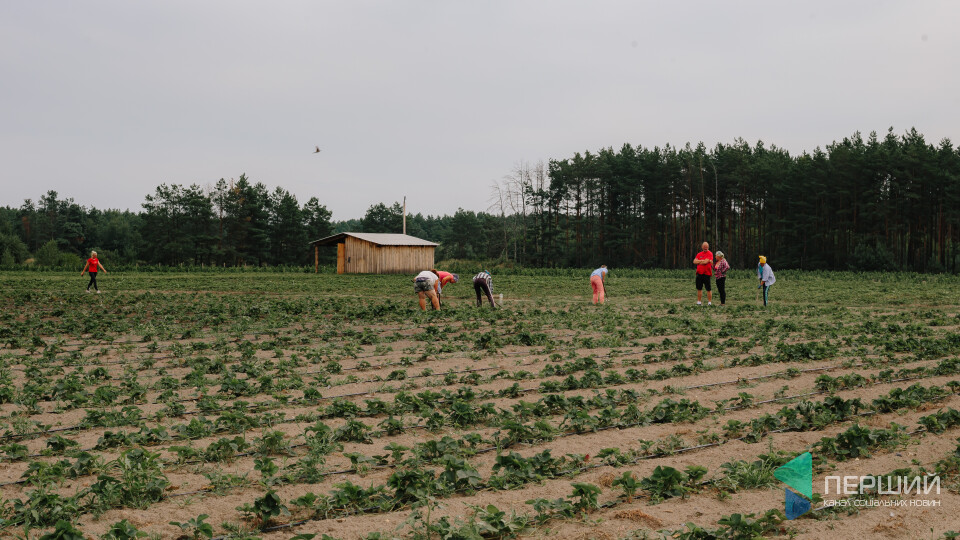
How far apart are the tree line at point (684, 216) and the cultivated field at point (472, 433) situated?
166 feet

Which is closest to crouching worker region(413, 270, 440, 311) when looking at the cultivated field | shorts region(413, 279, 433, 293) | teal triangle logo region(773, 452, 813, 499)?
shorts region(413, 279, 433, 293)

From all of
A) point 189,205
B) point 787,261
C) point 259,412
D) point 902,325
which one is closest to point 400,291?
point 902,325

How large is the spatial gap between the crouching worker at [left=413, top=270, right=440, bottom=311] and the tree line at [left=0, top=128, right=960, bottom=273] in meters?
46.5

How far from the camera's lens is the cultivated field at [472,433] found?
15.1 ft

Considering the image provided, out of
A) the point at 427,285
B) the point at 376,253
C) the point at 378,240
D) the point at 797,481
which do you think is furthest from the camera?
the point at 378,240

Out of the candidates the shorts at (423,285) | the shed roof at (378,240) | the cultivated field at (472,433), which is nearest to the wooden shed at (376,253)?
the shed roof at (378,240)

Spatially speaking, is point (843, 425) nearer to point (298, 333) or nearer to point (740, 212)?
point (298, 333)

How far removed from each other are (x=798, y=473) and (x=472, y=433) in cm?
289

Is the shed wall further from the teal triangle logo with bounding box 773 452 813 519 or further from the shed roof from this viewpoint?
the teal triangle logo with bounding box 773 452 813 519

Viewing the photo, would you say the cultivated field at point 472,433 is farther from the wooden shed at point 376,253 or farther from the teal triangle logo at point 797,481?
the wooden shed at point 376,253

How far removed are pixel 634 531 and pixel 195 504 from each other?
3.20 m

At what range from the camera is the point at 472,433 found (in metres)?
6.53

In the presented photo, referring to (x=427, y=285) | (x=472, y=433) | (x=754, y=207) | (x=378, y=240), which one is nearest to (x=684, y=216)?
(x=754, y=207)

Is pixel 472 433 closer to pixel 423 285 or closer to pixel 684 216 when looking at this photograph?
pixel 423 285
